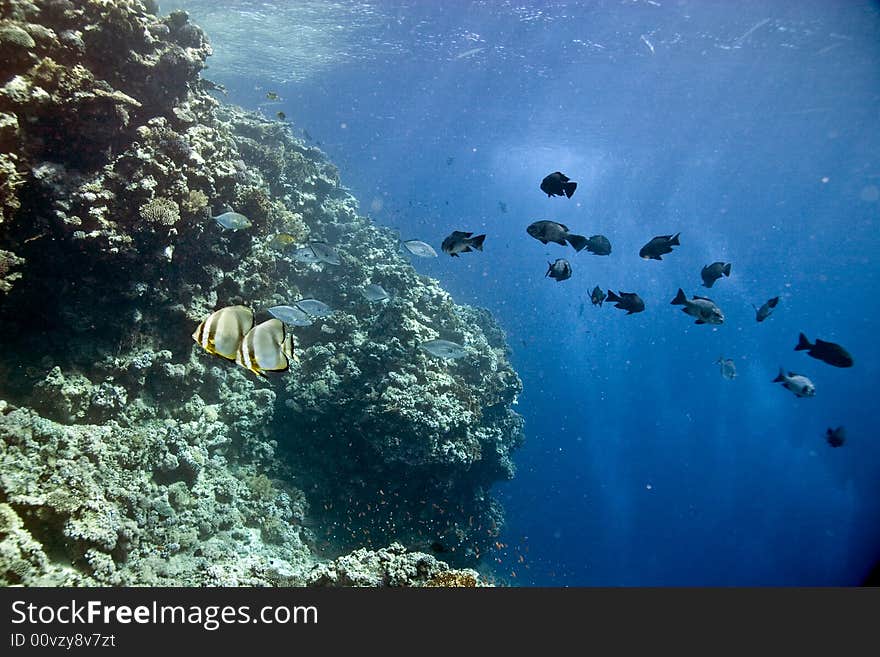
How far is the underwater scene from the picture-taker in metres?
5.37

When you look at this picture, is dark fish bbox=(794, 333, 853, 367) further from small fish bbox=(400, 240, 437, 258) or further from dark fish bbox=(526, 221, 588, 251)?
small fish bbox=(400, 240, 437, 258)

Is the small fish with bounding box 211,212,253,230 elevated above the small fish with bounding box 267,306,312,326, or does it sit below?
above

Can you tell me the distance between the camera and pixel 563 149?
4462 centimetres

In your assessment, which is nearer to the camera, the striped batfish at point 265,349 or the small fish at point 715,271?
the striped batfish at point 265,349

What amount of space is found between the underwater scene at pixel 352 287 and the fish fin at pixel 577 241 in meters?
0.05

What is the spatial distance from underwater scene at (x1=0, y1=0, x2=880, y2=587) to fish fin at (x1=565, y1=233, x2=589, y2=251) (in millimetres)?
53

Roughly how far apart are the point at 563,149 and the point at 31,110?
1829 inches

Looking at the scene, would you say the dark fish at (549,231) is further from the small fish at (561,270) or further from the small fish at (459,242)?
the small fish at (459,242)

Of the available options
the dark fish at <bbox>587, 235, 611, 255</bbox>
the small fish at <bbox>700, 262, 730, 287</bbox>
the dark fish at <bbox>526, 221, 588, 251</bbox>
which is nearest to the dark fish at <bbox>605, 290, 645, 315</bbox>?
the dark fish at <bbox>587, 235, 611, 255</bbox>

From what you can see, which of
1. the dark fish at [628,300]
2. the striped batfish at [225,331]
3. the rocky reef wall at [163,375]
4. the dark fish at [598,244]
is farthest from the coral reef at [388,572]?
the dark fish at [598,244]

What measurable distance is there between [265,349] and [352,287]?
885 centimetres

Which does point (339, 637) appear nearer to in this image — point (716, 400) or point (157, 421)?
point (157, 421)

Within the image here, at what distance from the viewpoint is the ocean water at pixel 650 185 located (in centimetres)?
2130

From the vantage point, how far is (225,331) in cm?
257
